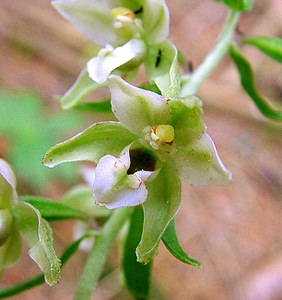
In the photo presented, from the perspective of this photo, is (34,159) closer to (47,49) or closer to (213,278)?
(213,278)

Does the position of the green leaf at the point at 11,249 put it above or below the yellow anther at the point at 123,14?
below

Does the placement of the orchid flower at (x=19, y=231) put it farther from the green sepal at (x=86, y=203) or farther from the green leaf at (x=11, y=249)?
the green sepal at (x=86, y=203)

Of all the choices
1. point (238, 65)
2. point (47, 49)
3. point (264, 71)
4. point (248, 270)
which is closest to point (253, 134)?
point (264, 71)

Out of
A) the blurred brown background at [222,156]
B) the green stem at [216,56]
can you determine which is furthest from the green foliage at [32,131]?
the green stem at [216,56]

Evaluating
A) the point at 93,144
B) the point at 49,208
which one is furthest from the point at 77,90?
the point at 93,144

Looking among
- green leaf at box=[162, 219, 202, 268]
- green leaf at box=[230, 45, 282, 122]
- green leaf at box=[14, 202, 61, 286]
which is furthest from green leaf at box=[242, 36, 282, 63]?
green leaf at box=[14, 202, 61, 286]

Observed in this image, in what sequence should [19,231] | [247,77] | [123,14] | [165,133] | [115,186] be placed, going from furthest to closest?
[247,77] < [123,14] < [19,231] < [165,133] < [115,186]

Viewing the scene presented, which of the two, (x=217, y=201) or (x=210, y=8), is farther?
(x=210, y=8)

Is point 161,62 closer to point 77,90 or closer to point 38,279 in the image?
point 77,90
